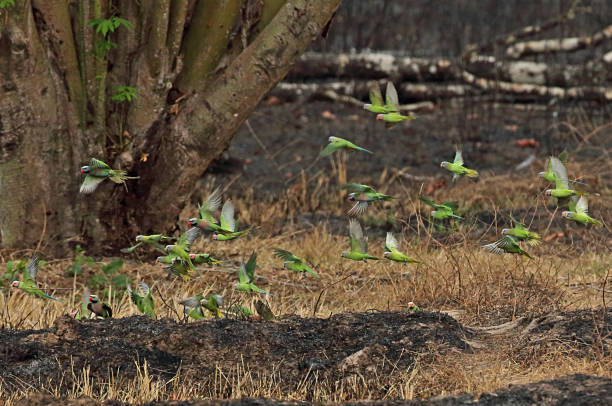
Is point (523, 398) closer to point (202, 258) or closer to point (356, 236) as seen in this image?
point (356, 236)

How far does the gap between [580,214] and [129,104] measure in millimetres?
2835

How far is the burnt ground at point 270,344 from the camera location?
3613 millimetres

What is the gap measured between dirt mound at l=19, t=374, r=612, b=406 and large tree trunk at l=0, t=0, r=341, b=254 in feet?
7.91

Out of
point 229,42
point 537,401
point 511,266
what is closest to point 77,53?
point 229,42

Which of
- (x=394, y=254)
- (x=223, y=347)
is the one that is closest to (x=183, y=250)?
(x=223, y=347)

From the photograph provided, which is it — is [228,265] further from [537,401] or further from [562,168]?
[537,401]

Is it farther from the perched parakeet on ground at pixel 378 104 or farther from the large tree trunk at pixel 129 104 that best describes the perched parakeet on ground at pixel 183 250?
the large tree trunk at pixel 129 104

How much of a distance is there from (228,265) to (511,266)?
1.75m

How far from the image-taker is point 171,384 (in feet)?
11.7

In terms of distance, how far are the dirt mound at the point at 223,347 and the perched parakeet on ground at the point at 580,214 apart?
691mm

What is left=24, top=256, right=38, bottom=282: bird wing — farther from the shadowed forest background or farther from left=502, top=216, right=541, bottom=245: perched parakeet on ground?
left=502, top=216, right=541, bottom=245: perched parakeet on ground

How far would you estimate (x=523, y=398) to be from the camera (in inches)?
124

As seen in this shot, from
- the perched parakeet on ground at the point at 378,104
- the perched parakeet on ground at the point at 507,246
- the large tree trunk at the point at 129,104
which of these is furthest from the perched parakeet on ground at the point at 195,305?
the large tree trunk at the point at 129,104

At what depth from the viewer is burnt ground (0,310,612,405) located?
3613mm
